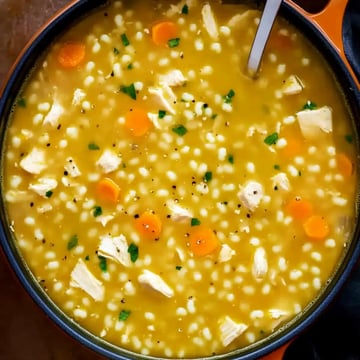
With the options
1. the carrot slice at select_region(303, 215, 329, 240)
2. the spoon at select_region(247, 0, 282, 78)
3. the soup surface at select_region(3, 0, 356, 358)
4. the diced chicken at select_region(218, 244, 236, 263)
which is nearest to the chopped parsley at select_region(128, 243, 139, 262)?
the soup surface at select_region(3, 0, 356, 358)

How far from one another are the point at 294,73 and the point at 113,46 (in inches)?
19.6

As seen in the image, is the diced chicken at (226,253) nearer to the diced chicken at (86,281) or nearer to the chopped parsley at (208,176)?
the chopped parsley at (208,176)

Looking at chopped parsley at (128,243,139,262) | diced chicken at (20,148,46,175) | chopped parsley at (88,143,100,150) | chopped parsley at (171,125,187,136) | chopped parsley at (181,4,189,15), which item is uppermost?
chopped parsley at (181,4,189,15)

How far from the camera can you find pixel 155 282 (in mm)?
2043

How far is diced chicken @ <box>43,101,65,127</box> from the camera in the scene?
6.62ft

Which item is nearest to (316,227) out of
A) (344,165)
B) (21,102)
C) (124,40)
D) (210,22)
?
(344,165)

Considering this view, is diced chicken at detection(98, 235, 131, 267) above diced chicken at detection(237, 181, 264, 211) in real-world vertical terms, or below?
below

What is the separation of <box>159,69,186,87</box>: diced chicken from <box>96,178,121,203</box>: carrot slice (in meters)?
0.30

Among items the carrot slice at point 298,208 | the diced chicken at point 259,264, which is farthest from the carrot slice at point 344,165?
the diced chicken at point 259,264

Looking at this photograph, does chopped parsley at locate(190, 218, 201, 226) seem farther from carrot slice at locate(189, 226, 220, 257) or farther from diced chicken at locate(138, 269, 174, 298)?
diced chicken at locate(138, 269, 174, 298)

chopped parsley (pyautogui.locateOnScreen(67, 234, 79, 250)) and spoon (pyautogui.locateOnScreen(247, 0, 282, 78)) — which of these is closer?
spoon (pyautogui.locateOnScreen(247, 0, 282, 78))

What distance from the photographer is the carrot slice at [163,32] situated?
2043 mm

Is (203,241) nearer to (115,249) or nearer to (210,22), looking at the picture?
(115,249)

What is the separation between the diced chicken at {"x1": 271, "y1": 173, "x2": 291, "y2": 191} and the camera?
2.04m
